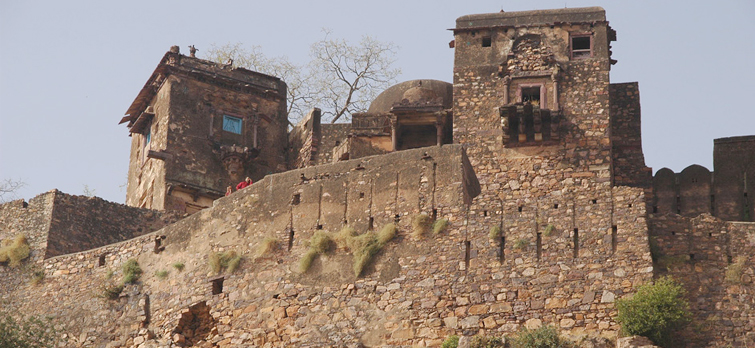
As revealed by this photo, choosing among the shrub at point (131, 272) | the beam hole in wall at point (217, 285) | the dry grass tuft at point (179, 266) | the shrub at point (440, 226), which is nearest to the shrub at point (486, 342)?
the shrub at point (440, 226)

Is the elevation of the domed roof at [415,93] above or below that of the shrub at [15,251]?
above

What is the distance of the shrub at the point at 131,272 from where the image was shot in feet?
101

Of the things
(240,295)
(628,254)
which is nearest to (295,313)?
(240,295)

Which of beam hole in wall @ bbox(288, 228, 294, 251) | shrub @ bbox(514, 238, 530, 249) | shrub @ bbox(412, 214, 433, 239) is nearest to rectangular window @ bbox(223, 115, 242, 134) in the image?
beam hole in wall @ bbox(288, 228, 294, 251)

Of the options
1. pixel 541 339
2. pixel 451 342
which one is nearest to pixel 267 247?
pixel 451 342

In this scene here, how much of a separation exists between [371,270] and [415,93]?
775cm

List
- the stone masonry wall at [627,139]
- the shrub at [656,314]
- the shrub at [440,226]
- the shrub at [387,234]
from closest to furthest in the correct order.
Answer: the shrub at [656,314] → the shrub at [440,226] → the shrub at [387,234] → the stone masonry wall at [627,139]

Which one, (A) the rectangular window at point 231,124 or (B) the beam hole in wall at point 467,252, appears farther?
(A) the rectangular window at point 231,124

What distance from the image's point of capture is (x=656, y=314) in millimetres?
25094

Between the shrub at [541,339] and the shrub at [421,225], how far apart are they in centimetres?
318

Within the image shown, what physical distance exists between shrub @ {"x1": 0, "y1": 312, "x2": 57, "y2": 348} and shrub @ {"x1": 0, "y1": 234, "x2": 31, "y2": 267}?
4.97 feet

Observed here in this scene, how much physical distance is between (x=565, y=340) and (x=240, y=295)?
6.75 m

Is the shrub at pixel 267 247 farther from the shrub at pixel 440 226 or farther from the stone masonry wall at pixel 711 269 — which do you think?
the stone masonry wall at pixel 711 269

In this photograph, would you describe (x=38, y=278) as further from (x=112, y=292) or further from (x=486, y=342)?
(x=486, y=342)
